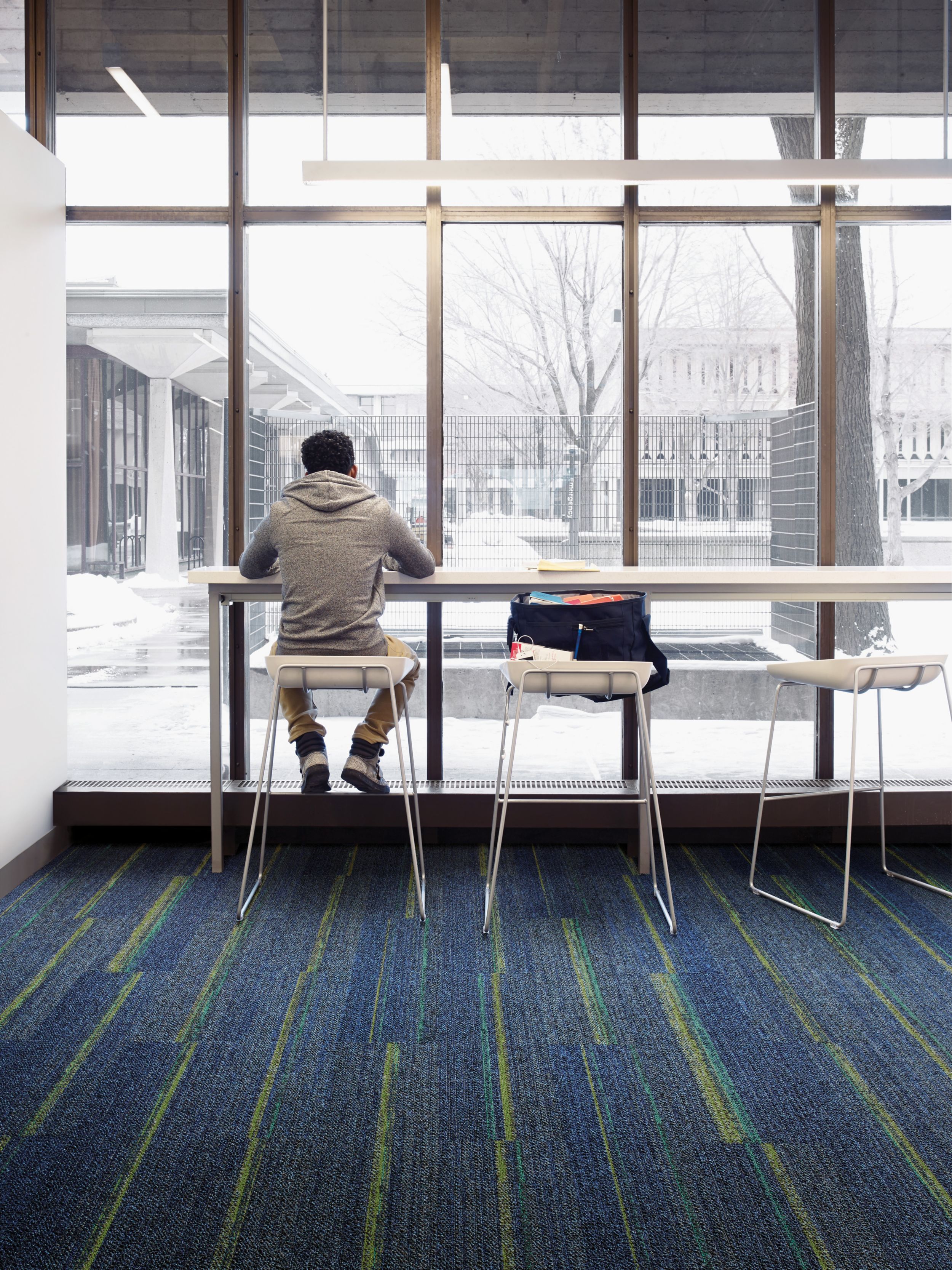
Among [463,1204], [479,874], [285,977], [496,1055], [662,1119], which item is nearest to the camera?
[463,1204]

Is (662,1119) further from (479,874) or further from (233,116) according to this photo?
(233,116)

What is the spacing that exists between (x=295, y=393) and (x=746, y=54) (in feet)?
6.57

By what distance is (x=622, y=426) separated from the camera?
3.38m

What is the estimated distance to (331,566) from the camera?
2.71m

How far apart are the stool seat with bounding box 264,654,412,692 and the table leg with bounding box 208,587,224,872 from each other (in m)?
0.41

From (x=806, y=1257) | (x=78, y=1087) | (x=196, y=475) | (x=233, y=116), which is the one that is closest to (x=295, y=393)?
(x=196, y=475)

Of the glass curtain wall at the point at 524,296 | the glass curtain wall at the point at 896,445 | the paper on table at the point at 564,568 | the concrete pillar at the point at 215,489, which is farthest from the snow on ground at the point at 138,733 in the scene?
the glass curtain wall at the point at 896,445

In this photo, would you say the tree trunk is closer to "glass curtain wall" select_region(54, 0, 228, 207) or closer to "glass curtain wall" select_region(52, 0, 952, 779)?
"glass curtain wall" select_region(52, 0, 952, 779)

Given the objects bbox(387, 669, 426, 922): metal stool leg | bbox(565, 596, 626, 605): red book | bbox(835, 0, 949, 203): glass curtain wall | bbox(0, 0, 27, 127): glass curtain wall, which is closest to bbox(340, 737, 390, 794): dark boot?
bbox(387, 669, 426, 922): metal stool leg

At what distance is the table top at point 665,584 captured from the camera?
113 inches

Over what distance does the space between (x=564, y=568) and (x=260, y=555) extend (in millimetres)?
925

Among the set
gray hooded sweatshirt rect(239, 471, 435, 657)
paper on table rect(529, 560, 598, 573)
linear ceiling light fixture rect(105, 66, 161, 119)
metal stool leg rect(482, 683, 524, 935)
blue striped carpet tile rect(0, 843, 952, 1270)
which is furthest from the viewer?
linear ceiling light fixture rect(105, 66, 161, 119)

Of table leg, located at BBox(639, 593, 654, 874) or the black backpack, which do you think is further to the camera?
table leg, located at BBox(639, 593, 654, 874)

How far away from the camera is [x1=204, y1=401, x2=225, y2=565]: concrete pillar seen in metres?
3.36
